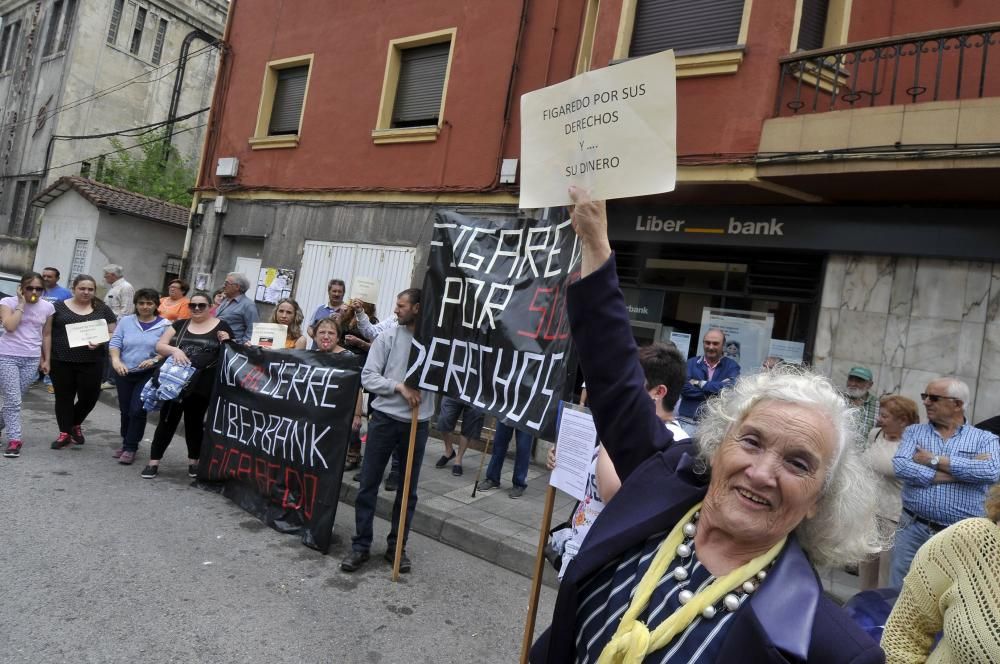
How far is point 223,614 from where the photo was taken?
147 inches

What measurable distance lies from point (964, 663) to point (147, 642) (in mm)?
3503

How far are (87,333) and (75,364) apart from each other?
36 centimetres

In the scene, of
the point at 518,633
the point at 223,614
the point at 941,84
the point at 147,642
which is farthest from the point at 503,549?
the point at 941,84

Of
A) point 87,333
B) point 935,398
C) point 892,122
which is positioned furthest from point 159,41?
point 935,398

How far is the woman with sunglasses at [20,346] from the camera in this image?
6246 mm

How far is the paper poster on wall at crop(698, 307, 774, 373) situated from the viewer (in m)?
7.63

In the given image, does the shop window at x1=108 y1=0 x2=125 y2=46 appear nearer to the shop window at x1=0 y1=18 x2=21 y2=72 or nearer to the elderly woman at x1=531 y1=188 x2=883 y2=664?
the shop window at x1=0 y1=18 x2=21 y2=72

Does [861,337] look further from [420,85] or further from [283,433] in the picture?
[420,85]

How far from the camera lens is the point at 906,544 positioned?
14.0 feet

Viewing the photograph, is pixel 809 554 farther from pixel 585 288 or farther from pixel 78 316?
pixel 78 316

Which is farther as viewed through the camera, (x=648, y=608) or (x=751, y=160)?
(x=751, y=160)

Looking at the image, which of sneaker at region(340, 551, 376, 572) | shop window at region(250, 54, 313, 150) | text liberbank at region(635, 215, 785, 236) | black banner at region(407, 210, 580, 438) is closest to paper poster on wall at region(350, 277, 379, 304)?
black banner at region(407, 210, 580, 438)

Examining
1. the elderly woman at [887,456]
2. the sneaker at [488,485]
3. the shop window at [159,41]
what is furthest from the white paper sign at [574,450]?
the shop window at [159,41]

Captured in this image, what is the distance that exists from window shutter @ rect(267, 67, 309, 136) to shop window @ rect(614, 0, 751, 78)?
6.88 meters
